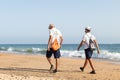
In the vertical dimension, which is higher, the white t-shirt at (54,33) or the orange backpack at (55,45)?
the white t-shirt at (54,33)

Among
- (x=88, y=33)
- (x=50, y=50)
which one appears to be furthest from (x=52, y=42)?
(x=88, y=33)

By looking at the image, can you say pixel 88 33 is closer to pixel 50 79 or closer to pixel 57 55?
pixel 57 55

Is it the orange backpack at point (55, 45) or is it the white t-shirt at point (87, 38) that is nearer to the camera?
the white t-shirt at point (87, 38)

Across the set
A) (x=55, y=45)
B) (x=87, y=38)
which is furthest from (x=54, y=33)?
(x=87, y=38)

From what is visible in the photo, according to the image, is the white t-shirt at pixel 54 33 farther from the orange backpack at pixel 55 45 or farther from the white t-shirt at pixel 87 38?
the white t-shirt at pixel 87 38

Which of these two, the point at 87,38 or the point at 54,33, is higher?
the point at 54,33

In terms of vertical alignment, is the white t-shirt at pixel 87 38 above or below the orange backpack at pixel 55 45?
above

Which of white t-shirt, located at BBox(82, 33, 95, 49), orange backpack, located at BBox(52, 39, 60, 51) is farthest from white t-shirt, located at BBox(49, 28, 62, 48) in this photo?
white t-shirt, located at BBox(82, 33, 95, 49)

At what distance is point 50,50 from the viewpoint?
15.4m

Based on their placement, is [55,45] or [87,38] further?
[55,45]

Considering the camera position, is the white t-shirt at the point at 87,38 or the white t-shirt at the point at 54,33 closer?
the white t-shirt at the point at 87,38

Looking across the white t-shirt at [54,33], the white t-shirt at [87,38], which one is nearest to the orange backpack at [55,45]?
the white t-shirt at [54,33]

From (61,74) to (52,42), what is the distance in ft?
3.94

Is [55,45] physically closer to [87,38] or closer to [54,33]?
[54,33]
